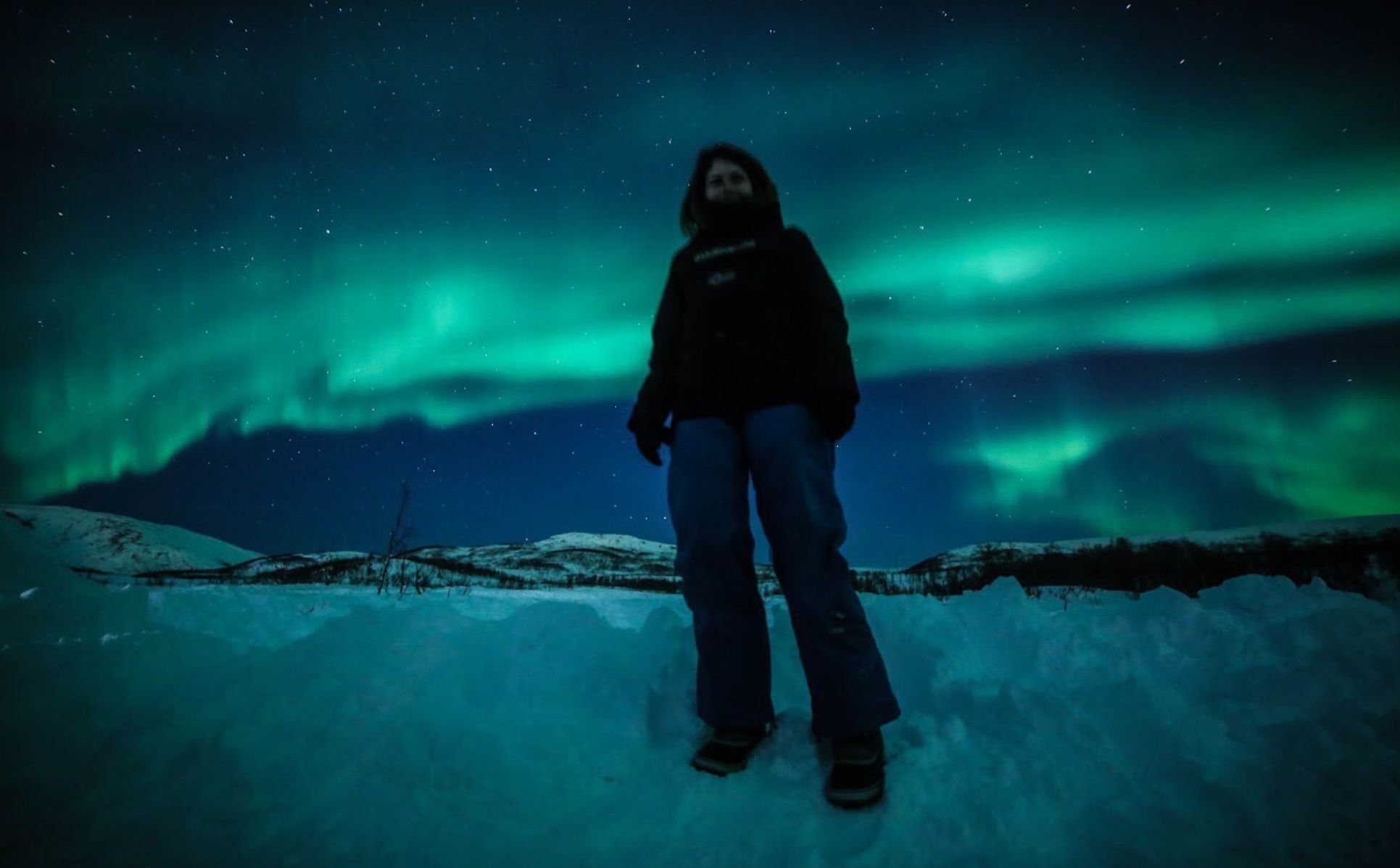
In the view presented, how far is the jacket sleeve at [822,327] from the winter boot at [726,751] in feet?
4.32

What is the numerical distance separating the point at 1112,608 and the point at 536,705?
295 cm

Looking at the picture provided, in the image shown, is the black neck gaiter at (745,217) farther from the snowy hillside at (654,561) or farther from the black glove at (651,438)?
the snowy hillside at (654,561)

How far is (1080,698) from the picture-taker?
7.38 ft

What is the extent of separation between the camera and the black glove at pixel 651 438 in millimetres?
2715

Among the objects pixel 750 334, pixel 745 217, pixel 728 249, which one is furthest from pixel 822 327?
pixel 745 217

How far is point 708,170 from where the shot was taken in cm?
303

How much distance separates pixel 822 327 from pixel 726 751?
172 cm

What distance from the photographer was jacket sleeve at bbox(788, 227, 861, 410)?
2.38 m

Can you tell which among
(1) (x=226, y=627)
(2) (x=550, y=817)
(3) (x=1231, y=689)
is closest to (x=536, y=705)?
(2) (x=550, y=817)

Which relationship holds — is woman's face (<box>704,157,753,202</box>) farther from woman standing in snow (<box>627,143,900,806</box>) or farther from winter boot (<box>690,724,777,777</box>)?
winter boot (<box>690,724,777,777</box>)

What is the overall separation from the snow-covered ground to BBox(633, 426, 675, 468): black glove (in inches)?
37.5

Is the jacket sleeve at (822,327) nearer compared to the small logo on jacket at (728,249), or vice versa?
the jacket sleeve at (822,327)

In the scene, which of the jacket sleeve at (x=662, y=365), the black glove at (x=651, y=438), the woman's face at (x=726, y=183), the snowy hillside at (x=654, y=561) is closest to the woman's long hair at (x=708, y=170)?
the woman's face at (x=726, y=183)

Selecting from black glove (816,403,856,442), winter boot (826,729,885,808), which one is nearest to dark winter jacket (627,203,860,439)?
black glove (816,403,856,442)
